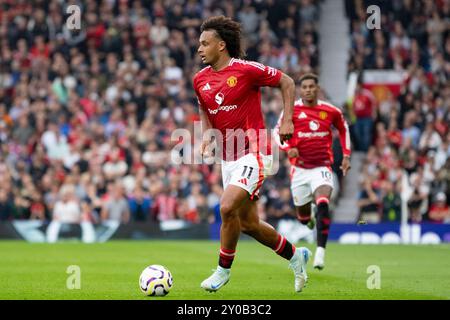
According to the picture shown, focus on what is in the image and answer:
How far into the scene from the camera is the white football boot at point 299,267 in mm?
10539

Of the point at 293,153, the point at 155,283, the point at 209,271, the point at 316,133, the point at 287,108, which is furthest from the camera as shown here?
the point at 316,133

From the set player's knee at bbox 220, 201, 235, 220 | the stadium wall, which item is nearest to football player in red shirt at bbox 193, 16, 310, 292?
player's knee at bbox 220, 201, 235, 220

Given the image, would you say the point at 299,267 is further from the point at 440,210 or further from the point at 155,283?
the point at 440,210

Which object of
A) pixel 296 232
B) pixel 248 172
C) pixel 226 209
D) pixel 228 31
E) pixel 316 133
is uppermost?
pixel 228 31

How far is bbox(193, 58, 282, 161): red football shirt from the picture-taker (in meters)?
10.4

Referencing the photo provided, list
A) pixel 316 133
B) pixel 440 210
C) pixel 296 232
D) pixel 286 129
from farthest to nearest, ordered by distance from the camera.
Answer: pixel 440 210 → pixel 296 232 → pixel 316 133 → pixel 286 129

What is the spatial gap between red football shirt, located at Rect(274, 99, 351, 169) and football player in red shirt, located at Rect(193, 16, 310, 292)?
4.35m

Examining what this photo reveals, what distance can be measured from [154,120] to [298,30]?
5582 mm

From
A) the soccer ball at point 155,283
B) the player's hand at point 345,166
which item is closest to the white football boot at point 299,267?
the soccer ball at point 155,283

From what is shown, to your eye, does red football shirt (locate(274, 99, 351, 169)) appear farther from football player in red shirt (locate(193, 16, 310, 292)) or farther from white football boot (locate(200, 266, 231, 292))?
white football boot (locate(200, 266, 231, 292))

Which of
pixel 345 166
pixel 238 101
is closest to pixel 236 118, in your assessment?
pixel 238 101

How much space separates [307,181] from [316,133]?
2.39 feet

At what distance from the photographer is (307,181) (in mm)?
14906
